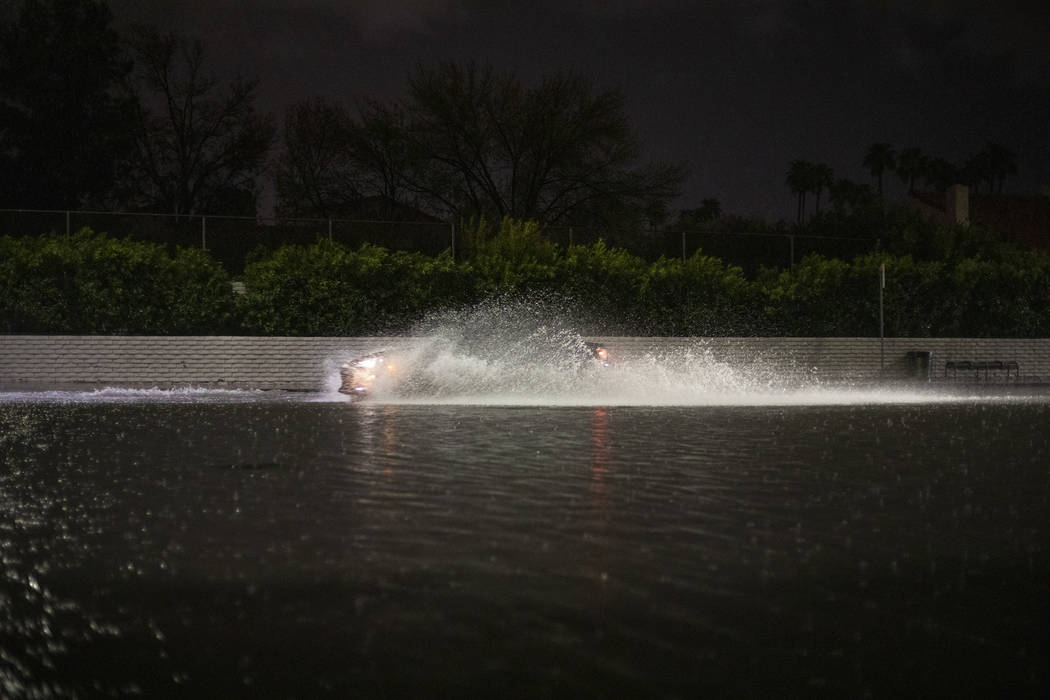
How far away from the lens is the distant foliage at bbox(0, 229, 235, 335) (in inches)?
1211

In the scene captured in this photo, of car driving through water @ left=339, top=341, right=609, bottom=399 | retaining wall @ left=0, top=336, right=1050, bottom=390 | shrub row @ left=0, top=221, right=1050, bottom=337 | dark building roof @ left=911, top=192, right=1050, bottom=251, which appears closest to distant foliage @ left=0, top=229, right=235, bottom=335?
shrub row @ left=0, top=221, right=1050, bottom=337

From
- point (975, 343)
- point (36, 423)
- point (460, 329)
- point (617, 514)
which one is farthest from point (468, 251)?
point (617, 514)

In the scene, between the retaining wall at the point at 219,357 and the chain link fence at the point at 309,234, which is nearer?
the retaining wall at the point at 219,357

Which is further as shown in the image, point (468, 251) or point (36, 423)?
point (468, 251)

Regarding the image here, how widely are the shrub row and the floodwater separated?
1777 centimetres

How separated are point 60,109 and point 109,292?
2426 cm

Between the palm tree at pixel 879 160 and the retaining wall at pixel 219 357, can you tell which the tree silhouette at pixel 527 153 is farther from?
the palm tree at pixel 879 160

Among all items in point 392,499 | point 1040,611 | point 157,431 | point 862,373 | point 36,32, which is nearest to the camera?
point 1040,611

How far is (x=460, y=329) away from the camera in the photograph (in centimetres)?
3262

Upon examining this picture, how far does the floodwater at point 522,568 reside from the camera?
4801 millimetres

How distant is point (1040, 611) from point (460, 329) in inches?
1070

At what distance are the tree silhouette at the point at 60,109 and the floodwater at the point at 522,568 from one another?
40.0 metres

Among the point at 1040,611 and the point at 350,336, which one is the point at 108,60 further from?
the point at 1040,611

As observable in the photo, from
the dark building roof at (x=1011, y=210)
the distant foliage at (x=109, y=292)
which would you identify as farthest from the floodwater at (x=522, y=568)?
the dark building roof at (x=1011, y=210)
